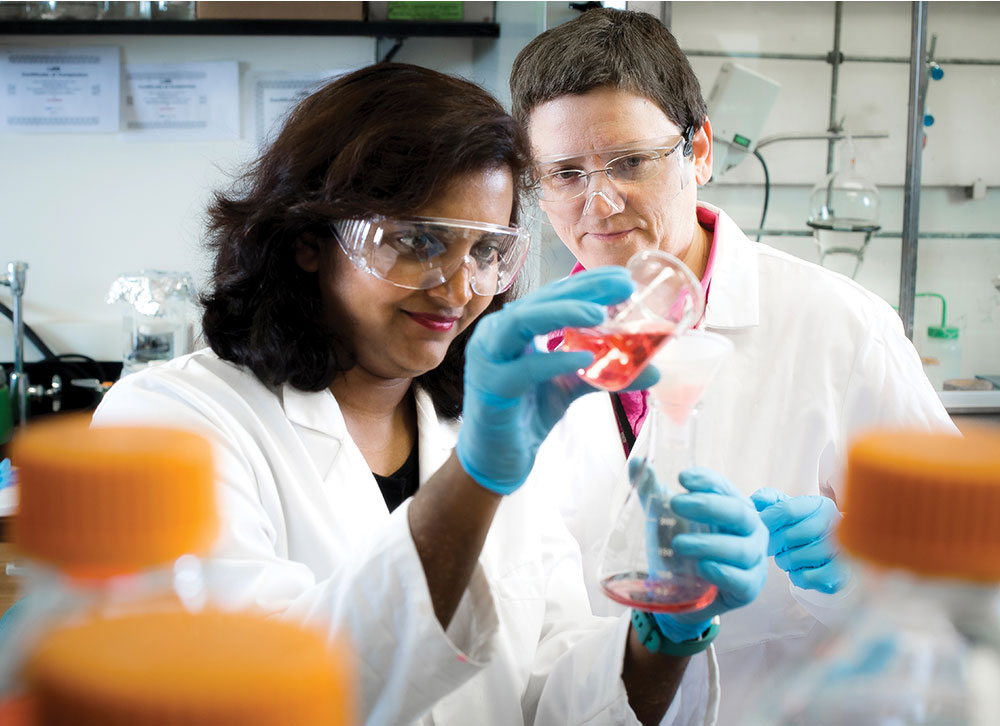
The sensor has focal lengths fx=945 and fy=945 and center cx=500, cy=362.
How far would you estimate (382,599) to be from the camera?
97cm

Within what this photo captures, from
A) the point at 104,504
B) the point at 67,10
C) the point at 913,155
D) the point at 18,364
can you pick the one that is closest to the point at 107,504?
the point at 104,504

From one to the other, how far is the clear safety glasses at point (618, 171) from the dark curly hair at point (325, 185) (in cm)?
28

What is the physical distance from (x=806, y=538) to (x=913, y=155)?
2.88m

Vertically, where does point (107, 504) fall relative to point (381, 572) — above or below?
above

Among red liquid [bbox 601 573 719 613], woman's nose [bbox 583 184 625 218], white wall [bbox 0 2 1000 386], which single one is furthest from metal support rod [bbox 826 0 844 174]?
red liquid [bbox 601 573 719 613]

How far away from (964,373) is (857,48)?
59.3 inches

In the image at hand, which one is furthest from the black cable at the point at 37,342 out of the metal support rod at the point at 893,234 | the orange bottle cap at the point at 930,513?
the orange bottle cap at the point at 930,513

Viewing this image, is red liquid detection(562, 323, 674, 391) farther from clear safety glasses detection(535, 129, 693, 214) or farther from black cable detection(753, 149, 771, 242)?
black cable detection(753, 149, 771, 242)

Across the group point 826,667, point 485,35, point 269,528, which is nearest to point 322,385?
point 269,528

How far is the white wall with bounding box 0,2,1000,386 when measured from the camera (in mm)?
3676

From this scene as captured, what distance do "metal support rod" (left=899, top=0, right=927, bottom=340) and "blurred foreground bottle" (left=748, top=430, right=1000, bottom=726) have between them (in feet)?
11.7

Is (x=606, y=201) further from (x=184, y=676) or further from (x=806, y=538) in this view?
(x=184, y=676)

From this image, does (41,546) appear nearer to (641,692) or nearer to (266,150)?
(641,692)

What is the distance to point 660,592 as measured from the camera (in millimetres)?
995
